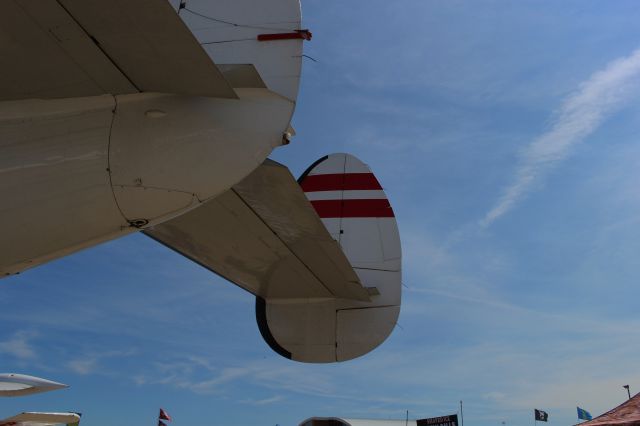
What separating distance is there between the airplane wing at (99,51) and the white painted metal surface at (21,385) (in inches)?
871

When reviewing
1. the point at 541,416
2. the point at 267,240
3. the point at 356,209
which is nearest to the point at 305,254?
the point at 267,240

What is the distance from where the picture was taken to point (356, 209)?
965 cm

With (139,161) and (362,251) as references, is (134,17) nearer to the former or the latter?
(139,161)

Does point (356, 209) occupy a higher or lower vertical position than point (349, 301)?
higher

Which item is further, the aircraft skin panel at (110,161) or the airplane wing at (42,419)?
the airplane wing at (42,419)

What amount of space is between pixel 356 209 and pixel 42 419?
63.3ft

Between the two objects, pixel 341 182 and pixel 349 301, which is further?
pixel 341 182

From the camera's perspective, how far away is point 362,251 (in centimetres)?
925

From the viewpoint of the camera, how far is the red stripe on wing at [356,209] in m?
9.55

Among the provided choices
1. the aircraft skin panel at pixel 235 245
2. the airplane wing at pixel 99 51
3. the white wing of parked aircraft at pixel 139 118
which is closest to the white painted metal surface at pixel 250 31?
the white wing of parked aircraft at pixel 139 118

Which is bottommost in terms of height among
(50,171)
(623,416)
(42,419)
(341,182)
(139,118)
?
(623,416)

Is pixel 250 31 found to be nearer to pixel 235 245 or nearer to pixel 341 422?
pixel 235 245

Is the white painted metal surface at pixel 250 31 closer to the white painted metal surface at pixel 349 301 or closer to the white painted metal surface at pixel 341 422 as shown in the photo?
the white painted metal surface at pixel 349 301

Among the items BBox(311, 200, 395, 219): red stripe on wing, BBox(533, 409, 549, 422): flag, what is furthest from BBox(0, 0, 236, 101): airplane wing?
BBox(533, 409, 549, 422): flag
